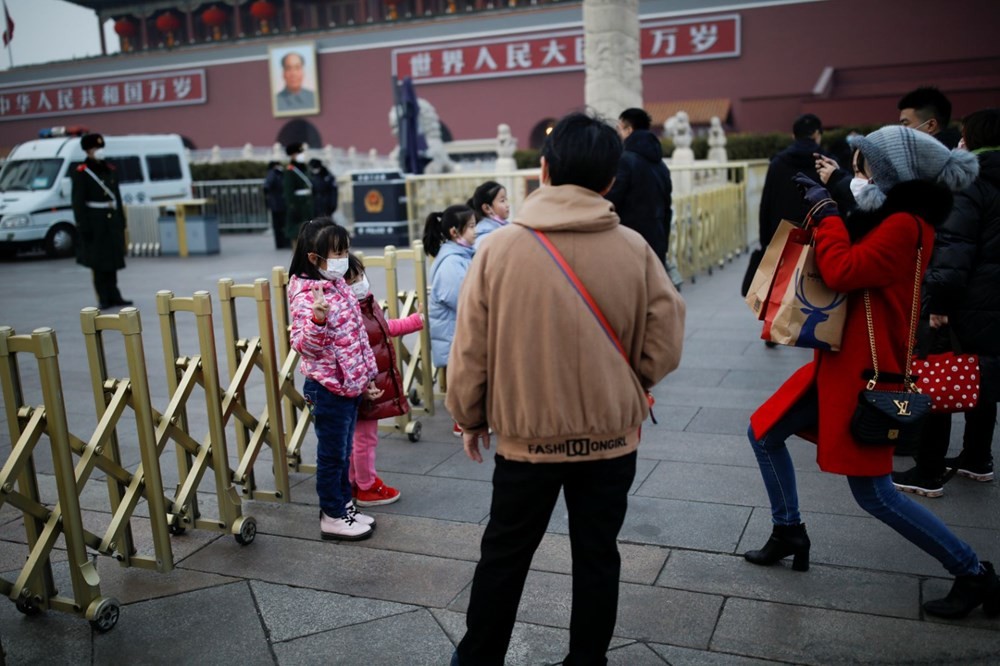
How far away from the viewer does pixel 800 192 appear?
6000 millimetres

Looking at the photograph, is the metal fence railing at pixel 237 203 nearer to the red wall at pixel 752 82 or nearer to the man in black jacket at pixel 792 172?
the red wall at pixel 752 82

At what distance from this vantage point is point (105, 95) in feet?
110

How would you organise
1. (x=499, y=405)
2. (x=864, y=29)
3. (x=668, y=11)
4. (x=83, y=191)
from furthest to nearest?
(x=668, y=11)
(x=864, y=29)
(x=83, y=191)
(x=499, y=405)

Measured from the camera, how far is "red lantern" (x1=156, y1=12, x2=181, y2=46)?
110 feet

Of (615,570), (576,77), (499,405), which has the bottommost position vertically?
(615,570)

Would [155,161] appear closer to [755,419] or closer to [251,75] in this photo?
[251,75]

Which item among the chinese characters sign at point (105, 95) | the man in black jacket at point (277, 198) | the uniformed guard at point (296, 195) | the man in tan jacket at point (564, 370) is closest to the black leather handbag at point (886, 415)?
the man in tan jacket at point (564, 370)

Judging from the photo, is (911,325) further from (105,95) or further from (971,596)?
(105,95)

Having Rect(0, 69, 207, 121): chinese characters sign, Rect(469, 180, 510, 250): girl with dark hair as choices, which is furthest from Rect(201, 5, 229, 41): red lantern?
Rect(469, 180, 510, 250): girl with dark hair

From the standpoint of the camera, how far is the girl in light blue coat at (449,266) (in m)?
4.86

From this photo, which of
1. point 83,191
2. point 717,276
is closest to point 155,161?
point 83,191

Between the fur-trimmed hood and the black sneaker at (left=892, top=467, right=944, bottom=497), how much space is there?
1.56 m

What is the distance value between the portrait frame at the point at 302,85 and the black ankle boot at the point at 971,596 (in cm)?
3001

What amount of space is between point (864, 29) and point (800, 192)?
20.4 metres
